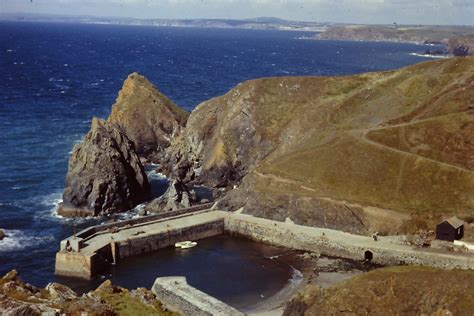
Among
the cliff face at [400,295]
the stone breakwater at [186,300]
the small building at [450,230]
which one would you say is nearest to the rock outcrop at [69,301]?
the stone breakwater at [186,300]

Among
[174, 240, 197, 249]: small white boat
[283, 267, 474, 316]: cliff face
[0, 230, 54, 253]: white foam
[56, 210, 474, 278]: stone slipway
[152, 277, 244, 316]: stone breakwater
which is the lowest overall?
[174, 240, 197, 249]: small white boat

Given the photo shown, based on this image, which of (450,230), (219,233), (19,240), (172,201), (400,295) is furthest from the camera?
(172,201)

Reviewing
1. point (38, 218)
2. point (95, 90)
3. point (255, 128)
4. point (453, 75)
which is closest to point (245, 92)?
point (255, 128)

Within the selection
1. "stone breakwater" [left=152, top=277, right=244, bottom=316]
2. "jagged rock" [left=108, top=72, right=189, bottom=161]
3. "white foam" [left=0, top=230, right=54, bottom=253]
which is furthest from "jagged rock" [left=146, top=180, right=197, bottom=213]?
"jagged rock" [left=108, top=72, right=189, bottom=161]

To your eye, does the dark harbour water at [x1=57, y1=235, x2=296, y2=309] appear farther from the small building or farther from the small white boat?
the small building

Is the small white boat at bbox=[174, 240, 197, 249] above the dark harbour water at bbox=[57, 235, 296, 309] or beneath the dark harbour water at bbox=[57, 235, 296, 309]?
above

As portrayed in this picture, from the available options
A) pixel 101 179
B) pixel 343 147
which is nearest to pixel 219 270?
pixel 101 179

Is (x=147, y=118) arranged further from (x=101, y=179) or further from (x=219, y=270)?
(x=219, y=270)
